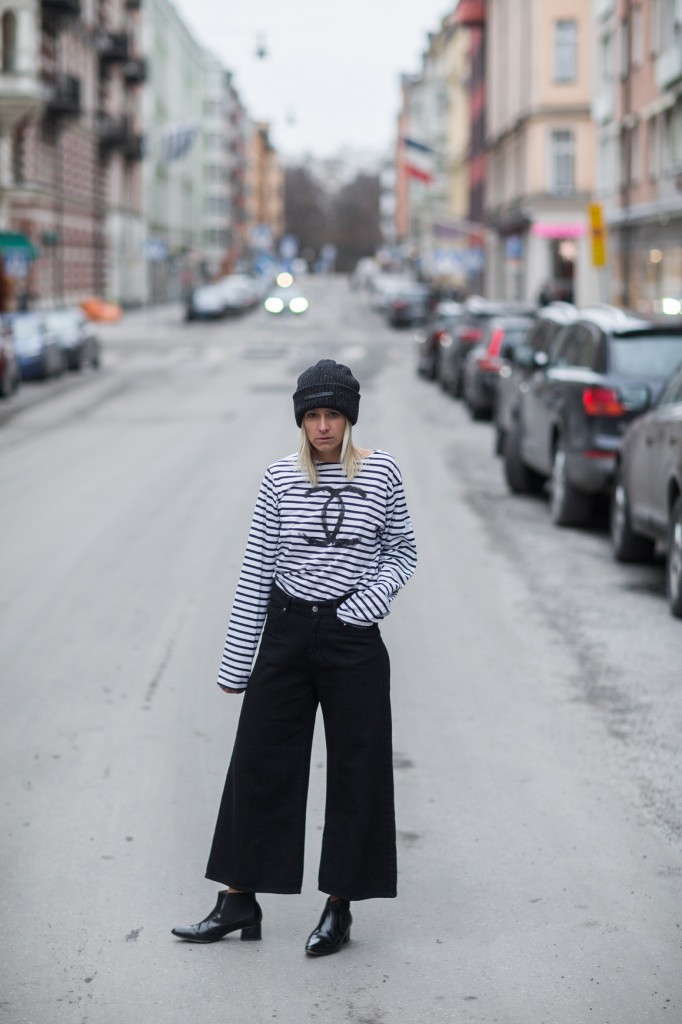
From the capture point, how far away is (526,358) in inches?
621

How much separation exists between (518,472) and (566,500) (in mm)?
2265

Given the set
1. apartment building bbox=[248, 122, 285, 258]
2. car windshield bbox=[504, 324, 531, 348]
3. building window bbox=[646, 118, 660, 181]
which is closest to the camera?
car windshield bbox=[504, 324, 531, 348]

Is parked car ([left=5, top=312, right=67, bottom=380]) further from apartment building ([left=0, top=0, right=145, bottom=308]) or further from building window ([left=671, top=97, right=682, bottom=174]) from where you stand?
building window ([left=671, top=97, right=682, bottom=174])

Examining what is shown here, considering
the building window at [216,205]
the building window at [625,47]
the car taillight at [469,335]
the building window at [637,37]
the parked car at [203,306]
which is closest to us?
the car taillight at [469,335]

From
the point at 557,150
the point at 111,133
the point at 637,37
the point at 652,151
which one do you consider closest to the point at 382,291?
the point at 111,133

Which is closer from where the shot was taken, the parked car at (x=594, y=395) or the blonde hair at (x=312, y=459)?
the blonde hair at (x=312, y=459)

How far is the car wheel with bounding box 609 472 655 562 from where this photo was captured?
39.3ft

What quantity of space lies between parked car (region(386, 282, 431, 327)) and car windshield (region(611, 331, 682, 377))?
4851cm

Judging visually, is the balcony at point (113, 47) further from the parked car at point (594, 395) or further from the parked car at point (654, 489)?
the parked car at point (654, 489)

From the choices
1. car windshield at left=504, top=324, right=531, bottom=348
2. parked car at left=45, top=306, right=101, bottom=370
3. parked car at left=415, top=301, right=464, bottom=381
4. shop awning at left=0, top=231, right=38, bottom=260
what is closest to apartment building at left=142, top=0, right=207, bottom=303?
shop awning at left=0, top=231, right=38, bottom=260

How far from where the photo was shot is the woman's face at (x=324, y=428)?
471cm

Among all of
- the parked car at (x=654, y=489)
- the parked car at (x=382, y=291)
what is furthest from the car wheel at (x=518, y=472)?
the parked car at (x=382, y=291)

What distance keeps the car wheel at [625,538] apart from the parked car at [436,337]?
18.5m

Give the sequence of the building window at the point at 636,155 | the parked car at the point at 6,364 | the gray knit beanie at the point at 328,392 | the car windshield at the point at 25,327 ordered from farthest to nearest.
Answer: the building window at the point at 636,155 → the car windshield at the point at 25,327 → the parked car at the point at 6,364 → the gray knit beanie at the point at 328,392
